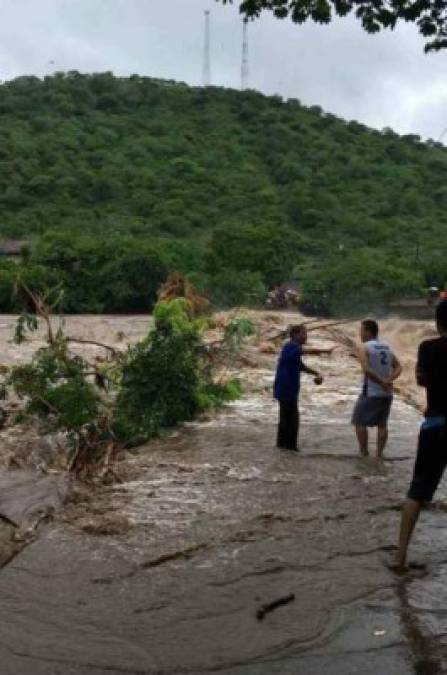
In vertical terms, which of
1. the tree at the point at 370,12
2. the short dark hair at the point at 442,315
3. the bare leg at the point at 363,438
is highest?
the tree at the point at 370,12

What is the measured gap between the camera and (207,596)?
6238mm

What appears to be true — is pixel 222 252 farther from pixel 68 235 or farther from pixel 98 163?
pixel 98 163

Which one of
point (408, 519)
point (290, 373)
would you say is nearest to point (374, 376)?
point (290, 373)

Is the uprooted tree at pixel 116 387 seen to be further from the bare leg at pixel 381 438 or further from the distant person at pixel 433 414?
the distant person at pixel 433 414

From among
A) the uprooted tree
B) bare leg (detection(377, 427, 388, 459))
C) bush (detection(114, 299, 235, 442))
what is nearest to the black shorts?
bare leg (detection(377, 427, 388, 459))

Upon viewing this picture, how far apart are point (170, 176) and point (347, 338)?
155 ft

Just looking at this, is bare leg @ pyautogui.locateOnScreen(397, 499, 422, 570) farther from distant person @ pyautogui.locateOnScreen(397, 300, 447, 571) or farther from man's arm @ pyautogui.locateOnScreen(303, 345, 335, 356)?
man's arm @ pyautogui.locateOnScreen(303, 345, 335, 356)

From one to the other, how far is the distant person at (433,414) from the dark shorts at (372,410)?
4.21m

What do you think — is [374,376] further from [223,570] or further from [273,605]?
[273,605]

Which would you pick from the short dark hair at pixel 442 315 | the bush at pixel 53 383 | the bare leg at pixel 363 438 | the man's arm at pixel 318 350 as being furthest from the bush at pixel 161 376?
the man's arm at pixel 318 350

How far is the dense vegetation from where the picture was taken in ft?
152

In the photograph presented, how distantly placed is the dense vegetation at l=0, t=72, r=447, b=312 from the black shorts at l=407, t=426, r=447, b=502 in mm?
33719

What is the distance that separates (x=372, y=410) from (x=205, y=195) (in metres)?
60.3

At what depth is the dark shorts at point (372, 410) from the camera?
10.4m
